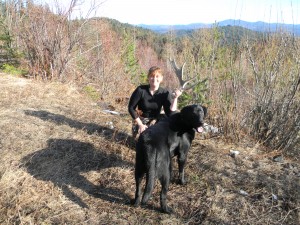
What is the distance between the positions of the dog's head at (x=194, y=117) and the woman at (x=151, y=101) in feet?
1.55

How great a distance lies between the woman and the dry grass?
531 mm

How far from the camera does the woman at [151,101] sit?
11.9ft

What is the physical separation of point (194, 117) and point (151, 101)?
84cm

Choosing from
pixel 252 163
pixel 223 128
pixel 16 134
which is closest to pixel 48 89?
pixel 16 134

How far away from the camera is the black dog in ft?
8.73

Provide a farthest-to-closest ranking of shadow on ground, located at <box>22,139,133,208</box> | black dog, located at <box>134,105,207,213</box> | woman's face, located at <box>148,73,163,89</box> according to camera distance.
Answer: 1. woman's face, located at <box>148,73,163,89</box>
2. shadow on ground, located at <box>22,139,133,208</box>
3. black dog, located at <box>134,105,207,213</box>

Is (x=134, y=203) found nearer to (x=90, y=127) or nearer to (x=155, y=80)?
(x=155, y=80)

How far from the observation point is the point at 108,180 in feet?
11.3

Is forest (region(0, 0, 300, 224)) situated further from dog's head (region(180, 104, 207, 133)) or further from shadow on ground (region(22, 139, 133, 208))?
shadow on ground (region(22, 139, 133, 208))

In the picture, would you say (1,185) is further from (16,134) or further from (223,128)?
(223,128)

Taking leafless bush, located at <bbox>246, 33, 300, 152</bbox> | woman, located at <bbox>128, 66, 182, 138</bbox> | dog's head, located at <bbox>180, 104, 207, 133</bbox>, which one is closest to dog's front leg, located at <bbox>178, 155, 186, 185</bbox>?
dog's head, located at <bbox>180, 104, 207, 133</bbox>

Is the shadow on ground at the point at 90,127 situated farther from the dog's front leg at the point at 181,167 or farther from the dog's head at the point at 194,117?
the dog's head at the point at 194,117

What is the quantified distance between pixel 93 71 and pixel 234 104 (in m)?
5.46

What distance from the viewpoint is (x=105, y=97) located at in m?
7.35
